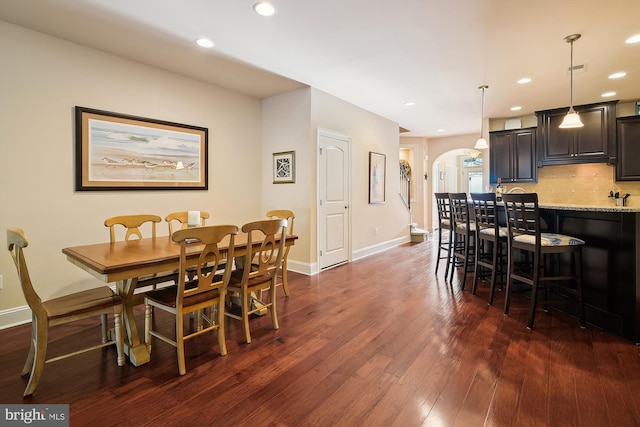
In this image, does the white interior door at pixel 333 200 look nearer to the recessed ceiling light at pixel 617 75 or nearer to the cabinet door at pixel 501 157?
the cabinet door at pixel 501 157

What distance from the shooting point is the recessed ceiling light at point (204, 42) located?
303 cm

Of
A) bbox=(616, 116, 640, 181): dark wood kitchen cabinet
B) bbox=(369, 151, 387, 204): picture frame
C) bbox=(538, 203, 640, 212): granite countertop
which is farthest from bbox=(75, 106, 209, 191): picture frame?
bbox=(616, 116, 640, 181): dark wood kitchen cabinet

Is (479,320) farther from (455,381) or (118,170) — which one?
(118,170)

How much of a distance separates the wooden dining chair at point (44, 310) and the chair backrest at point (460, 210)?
11.5 feet

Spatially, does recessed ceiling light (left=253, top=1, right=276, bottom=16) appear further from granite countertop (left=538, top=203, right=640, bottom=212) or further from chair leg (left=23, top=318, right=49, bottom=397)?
granite countertop (left=538, top=203, right=640, bottom=212)

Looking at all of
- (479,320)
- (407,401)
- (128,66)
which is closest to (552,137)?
(479,320)

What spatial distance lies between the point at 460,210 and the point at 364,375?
8.41 ft

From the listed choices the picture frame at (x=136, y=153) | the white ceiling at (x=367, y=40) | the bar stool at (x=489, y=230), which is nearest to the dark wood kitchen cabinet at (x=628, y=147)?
the white ceiling at (x=367, y=40)

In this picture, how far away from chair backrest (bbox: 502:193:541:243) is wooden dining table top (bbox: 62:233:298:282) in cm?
230

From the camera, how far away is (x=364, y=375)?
6.59 ft

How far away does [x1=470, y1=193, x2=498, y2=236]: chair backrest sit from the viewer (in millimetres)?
3172

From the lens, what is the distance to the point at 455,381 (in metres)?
1.93

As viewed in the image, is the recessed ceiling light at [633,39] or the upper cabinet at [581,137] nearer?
the recessed ceiling light at [633,39]

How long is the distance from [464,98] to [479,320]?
3.67 metres
